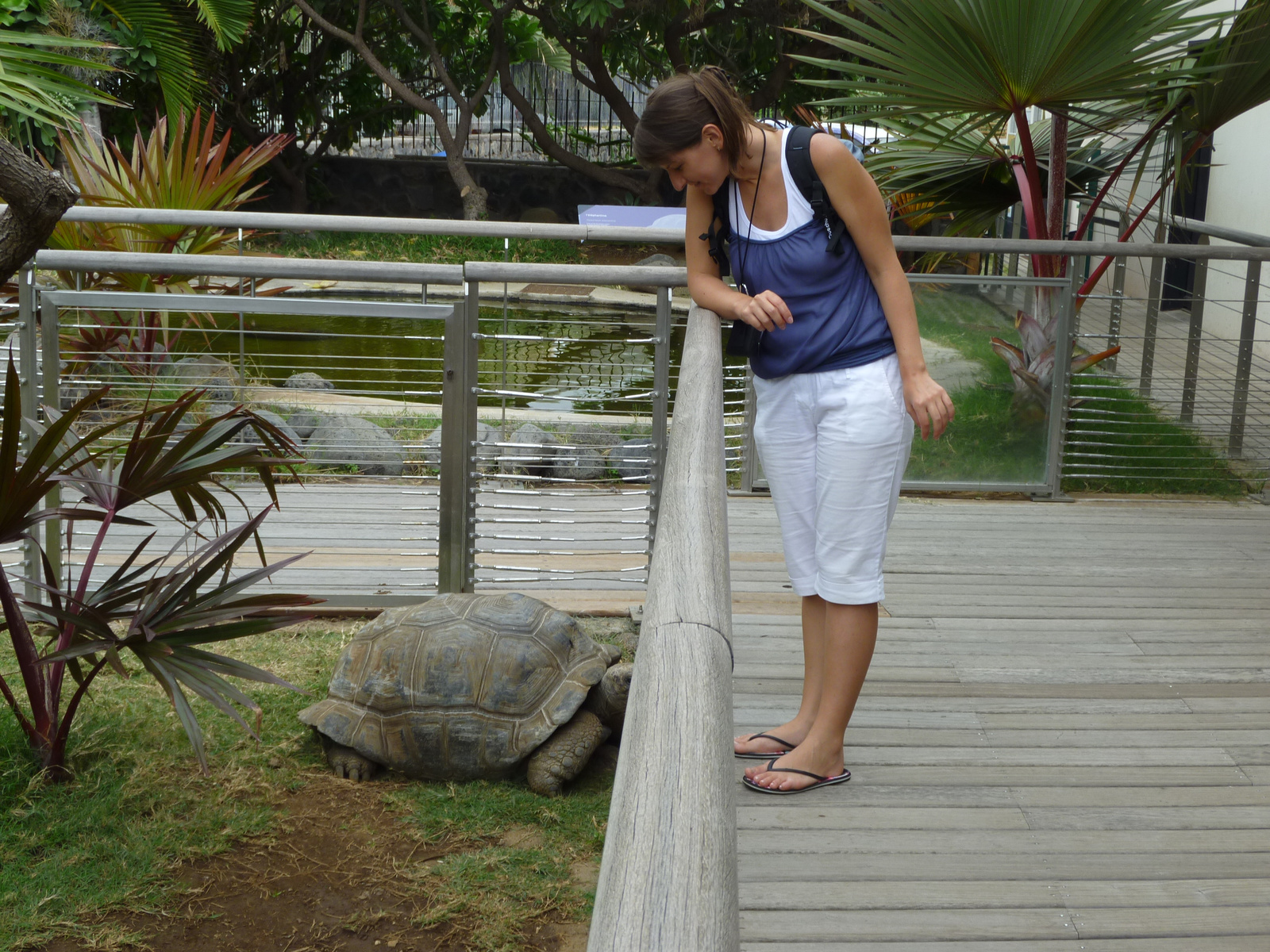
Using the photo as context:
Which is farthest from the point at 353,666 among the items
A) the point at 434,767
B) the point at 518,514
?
the point at 518,514

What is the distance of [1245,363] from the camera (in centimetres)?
557

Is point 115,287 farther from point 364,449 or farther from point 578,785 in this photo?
point 578,785

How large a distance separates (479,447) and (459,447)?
380 millimetres

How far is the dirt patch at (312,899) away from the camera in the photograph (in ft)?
9.86

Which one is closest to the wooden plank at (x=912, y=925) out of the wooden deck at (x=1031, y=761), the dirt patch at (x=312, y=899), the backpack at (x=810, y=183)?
the wooden deck at (x=1031, y=761)

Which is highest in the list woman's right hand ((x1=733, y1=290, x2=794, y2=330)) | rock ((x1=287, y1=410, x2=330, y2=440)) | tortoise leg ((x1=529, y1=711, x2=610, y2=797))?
woman's right hand ((x1=733, y1=290, x2=794, y2=330))

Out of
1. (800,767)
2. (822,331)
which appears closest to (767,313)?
(822,331)

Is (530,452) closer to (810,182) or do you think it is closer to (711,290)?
(711,290)

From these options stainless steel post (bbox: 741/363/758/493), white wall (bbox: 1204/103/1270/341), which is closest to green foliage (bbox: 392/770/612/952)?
stainless steel post (bbox: 741/363/758/493)

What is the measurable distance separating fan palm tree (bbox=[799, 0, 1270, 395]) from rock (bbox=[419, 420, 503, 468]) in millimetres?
1927

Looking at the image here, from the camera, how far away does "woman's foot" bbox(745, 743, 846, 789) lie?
2564 millimetres

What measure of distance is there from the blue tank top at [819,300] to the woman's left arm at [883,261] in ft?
0.09

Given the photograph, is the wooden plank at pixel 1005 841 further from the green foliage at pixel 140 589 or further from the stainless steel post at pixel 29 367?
the stainless steel post at pixel 29 367

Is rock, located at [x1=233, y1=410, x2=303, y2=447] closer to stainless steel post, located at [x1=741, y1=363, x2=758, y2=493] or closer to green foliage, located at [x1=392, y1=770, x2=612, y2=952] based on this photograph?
green foliage, located at [x1=392, y1=770, x2=612, y2=952]
